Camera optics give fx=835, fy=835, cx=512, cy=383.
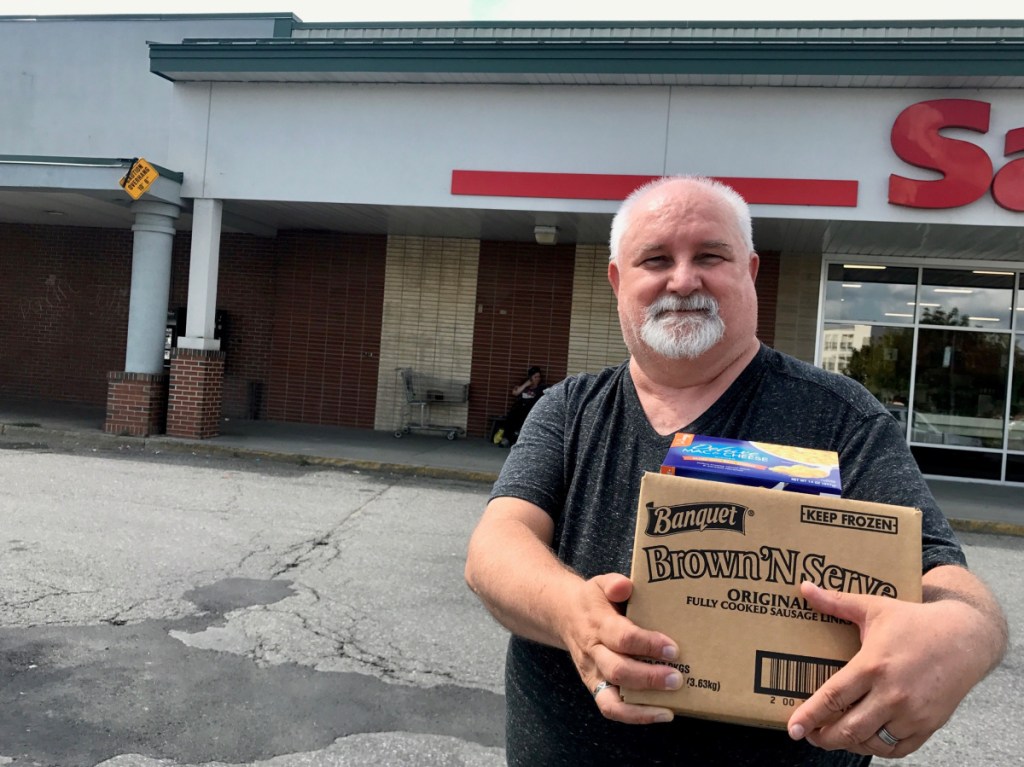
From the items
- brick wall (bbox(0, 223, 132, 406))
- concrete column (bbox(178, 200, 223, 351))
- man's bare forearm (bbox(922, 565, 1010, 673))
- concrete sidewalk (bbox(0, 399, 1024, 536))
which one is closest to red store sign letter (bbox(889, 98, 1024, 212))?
concrete sidewalk (bbox(0, 399, 1024, 536))

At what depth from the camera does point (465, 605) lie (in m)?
5.47

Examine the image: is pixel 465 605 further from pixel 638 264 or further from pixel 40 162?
pixel 40 162

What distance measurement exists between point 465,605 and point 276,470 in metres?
5.52

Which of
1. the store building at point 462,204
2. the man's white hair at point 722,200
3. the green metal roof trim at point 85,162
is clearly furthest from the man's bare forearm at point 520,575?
the green metal roof trim at point 85,162

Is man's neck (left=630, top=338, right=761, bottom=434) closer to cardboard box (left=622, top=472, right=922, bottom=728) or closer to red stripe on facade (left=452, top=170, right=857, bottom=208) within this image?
cardboard box (left=622, top=472, right=922, bottom=728)

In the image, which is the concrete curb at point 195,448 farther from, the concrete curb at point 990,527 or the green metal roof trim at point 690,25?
the green metal roof trim at point 690,25

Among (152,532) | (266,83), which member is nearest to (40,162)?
(266,83)

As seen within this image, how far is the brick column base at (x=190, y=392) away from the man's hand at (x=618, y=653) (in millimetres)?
11020

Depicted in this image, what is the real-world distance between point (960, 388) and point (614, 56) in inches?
283

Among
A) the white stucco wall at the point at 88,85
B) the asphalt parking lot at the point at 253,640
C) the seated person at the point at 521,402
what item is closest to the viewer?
the asphalt parking lot at the point at 253,640

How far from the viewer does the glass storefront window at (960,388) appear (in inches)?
486

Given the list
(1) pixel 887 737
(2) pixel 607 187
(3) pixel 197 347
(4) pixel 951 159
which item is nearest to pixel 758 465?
(1) pixel 887 737

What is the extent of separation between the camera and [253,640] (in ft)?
15.0

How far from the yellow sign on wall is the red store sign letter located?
9.13 meters
